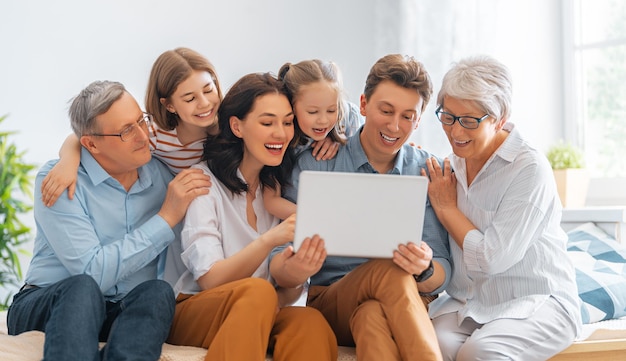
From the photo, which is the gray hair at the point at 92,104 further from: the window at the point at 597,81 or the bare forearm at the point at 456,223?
the window at the point at 597,81

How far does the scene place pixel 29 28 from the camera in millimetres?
3480

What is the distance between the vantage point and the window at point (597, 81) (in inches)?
138

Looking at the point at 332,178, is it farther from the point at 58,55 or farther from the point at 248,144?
the point at 58,55

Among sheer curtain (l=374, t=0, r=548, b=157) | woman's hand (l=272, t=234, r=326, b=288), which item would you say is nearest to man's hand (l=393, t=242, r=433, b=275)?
woman's hand (l=272, t=234, r=326, b=288)

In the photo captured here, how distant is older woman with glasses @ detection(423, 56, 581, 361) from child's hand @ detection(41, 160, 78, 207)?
0.98m

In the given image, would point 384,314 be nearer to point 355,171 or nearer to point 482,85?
point 355,171

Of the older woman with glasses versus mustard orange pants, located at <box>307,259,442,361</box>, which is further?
the older woman with glasses

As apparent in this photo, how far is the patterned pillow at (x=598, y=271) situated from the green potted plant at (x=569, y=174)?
36cm

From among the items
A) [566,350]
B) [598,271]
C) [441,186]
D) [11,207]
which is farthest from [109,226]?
[598,271]

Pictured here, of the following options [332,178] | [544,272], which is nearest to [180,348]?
[332,178]

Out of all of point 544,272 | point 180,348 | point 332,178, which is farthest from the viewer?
point 544,272

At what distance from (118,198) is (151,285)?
14.1 inches

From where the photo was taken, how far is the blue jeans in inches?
A: 62.0

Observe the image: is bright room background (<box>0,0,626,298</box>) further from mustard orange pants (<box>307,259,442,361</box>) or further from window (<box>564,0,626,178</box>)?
mustard orange pants (<box>307,259,442,361</box>)
